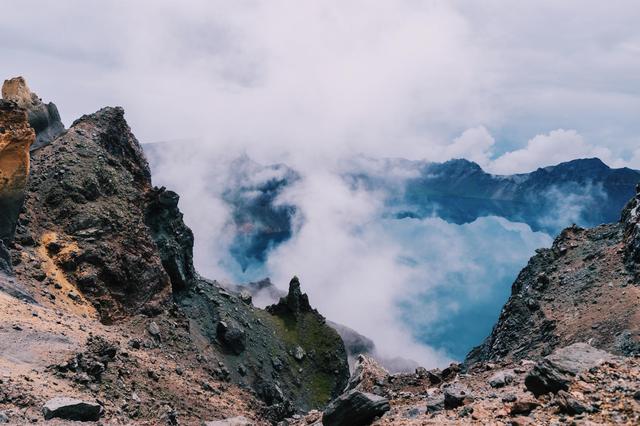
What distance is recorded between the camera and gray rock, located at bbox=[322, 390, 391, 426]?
19.3 meters

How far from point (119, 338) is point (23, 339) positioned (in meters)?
14.4

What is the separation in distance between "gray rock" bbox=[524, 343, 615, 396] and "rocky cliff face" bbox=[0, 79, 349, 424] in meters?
18.4

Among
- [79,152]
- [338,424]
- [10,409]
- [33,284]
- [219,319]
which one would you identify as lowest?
[10,409]

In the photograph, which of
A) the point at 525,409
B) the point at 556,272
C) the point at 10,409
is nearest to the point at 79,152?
the point at 10,409

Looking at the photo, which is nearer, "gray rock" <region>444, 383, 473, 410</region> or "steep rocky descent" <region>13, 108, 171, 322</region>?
"gray rock" <region>444, 383, 473, 410</region>

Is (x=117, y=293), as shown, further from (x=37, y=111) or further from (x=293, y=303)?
(x=293, y=303)

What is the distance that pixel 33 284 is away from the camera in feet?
140

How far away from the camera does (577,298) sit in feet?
146

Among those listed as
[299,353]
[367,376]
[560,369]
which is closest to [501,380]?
[560,369]

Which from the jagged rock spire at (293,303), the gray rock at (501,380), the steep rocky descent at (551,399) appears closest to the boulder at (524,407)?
the steep rocky descent at (551,399)

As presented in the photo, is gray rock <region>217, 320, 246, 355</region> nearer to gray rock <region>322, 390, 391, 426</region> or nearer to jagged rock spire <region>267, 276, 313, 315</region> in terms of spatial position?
jagged rock spire <region>267, 276, 313, 315</region>

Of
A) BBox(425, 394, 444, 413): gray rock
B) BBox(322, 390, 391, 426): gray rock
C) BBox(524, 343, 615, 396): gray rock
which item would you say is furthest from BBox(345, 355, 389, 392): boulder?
BBox(524, 343, 615, 396): gray rock

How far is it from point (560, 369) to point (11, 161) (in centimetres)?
4285

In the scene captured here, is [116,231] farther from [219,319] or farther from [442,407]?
[442,407]
